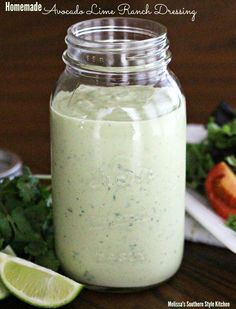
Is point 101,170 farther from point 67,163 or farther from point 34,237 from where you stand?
point 34,237

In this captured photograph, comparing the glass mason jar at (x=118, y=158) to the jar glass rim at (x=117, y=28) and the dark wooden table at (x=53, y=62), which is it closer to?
the jar glass rim at (x=117, y=28)

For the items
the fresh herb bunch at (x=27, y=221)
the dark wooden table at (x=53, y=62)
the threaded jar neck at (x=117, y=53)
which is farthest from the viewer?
the dark wooden table at (x=53, y=62)

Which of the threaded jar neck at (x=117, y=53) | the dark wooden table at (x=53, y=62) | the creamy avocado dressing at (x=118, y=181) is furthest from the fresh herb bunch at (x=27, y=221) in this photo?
the dark wooden table at (x=53, y=62)

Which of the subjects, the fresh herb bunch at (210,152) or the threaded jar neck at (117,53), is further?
the fresh herb bunch at (210,152)

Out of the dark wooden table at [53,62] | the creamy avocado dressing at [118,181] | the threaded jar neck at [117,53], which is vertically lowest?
the dark wooden table at [53,62]

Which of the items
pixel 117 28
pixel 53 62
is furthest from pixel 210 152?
pixel 53 62

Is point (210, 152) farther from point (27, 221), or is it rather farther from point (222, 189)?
point (27, 221)
